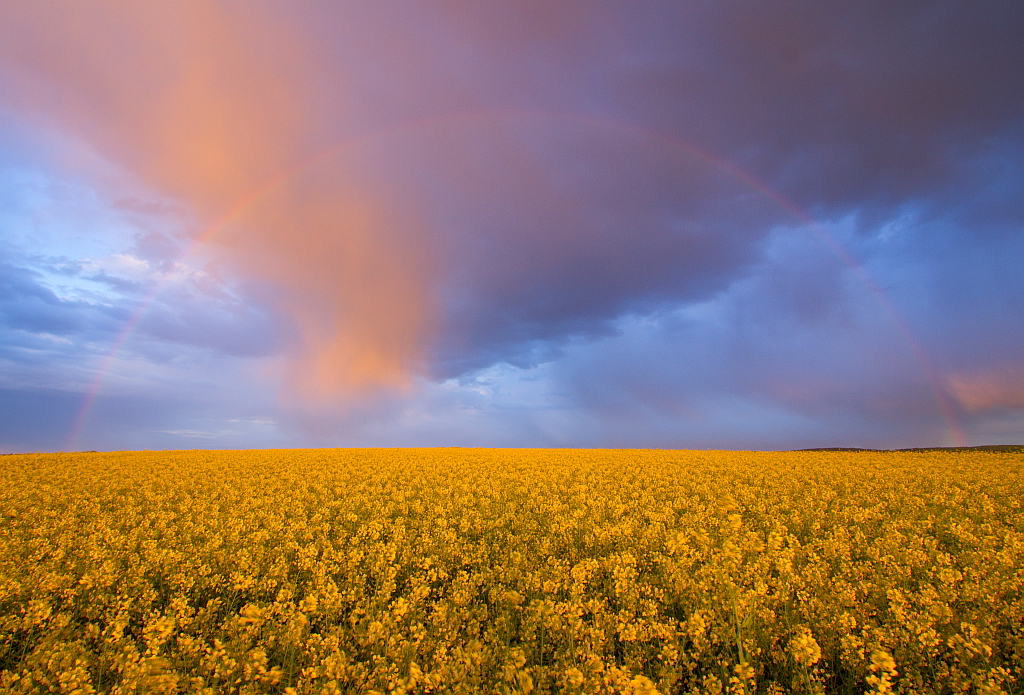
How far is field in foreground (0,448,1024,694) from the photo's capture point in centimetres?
533

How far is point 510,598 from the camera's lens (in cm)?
719

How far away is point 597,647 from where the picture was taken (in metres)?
5.84

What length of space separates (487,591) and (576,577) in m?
1.73

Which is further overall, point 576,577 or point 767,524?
point 767,524

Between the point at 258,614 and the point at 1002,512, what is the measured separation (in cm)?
2098

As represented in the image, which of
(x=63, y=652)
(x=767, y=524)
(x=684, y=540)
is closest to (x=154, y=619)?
(x=63, y=652)

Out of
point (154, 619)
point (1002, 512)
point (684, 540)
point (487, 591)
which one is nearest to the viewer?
point (154, 619)

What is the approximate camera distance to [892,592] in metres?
6.86

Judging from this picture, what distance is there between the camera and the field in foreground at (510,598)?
5.33 meters

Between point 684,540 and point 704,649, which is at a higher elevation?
point 684,540

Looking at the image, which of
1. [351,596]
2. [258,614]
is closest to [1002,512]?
[351,596]

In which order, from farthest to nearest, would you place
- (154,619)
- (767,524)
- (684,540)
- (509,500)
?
(509,500) < (767,524) < (684,540) < (154,619)

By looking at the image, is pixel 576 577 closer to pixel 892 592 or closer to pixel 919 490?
pixel 892 592

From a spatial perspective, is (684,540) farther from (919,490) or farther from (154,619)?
(919,490)
